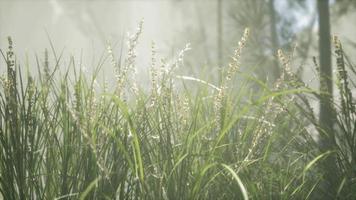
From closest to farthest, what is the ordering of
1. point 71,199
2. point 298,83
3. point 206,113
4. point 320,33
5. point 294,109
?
1. point 71,199
2. point 298,83
3. point 206,113
4. point 294,109
5. point 320,33

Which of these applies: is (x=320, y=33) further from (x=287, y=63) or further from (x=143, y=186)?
(x=143, y=186)

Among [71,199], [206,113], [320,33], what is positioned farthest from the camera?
[320,33]

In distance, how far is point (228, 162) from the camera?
6.48ft

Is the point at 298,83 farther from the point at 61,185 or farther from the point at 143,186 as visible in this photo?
the point at 61,185

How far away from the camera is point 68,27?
189ft

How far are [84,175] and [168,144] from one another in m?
0.30

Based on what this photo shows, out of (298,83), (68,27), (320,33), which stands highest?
(68,27)

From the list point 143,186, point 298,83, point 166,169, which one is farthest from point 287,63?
point 143,186

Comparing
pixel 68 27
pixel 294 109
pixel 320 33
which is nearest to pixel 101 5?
pixel 68 27

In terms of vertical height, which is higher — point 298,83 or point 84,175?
point 298,83

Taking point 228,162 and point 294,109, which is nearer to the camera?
point 228,162

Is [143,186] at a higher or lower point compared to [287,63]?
lower

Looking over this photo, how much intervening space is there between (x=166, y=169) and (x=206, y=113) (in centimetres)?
57

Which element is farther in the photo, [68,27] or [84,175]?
[68,27]
